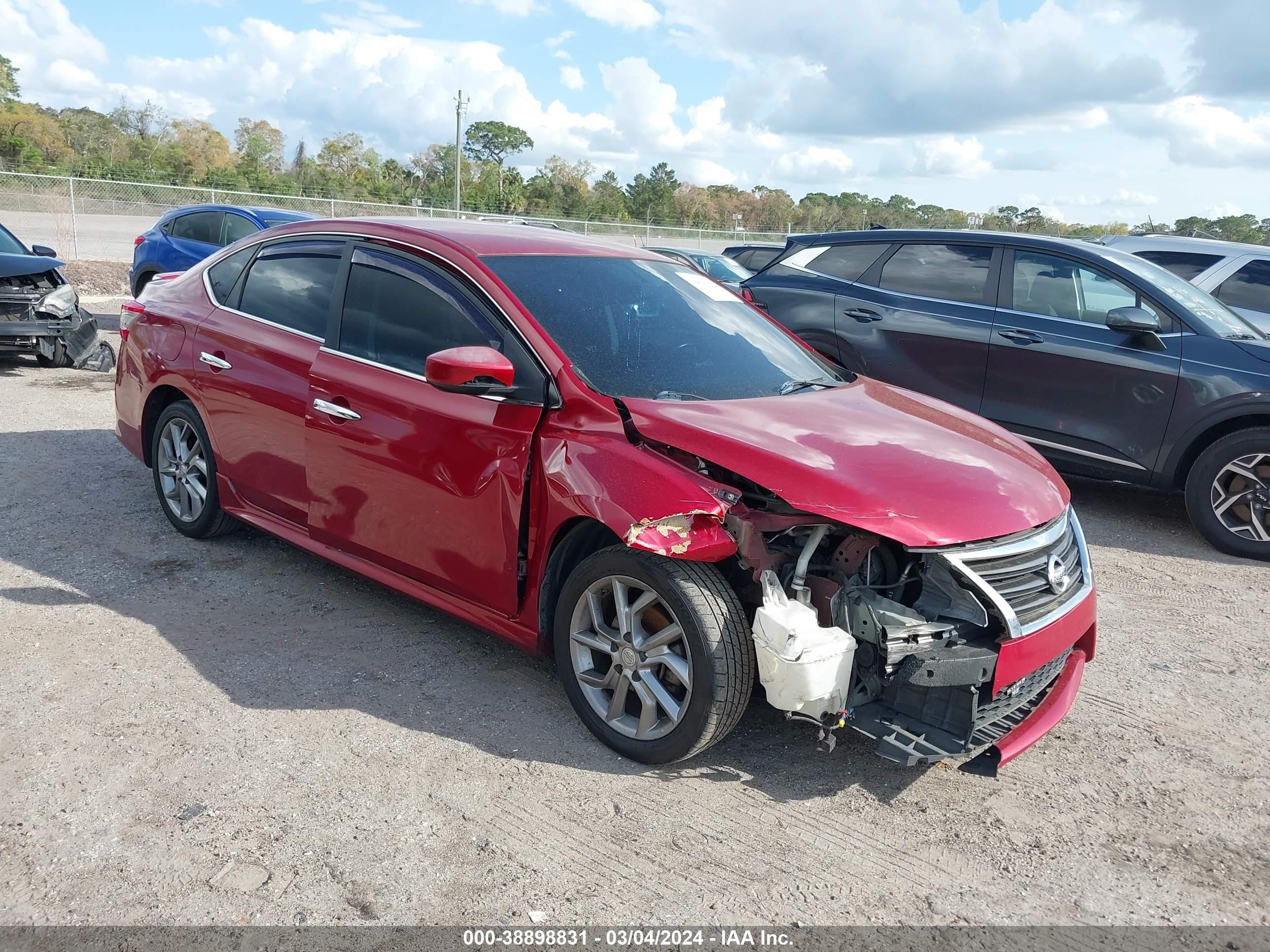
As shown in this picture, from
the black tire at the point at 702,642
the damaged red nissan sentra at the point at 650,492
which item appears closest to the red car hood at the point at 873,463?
the damaged red nissan sentra at the point at 650,492

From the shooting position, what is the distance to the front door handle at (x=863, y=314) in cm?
745

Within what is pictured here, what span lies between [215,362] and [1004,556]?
3.75 meters

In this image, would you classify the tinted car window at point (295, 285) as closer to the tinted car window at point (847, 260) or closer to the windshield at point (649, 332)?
the windshield at point (649, 332)

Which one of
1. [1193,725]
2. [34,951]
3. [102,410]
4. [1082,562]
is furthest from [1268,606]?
[102,410]

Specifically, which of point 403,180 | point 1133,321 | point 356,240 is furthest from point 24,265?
point 403,180

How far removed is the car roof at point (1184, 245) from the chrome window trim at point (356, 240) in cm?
691

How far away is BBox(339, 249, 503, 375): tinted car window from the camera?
3.90 m

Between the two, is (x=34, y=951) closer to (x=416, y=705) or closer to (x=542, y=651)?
(x=416, y=705)

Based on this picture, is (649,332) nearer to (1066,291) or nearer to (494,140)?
(1066,291)

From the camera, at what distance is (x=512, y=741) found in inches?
138

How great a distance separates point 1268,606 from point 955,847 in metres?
3.24

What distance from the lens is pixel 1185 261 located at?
906cm

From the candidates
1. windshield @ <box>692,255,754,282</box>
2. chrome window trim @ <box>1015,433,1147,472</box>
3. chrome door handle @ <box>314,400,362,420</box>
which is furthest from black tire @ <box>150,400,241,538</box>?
windshield @ <box>692,255,754,282</box>

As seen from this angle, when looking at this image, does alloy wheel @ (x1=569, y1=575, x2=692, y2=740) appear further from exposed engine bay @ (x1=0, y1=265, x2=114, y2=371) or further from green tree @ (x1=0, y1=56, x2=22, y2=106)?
green tree @ (x1=0, y1=56, x2=22, y2=106)
